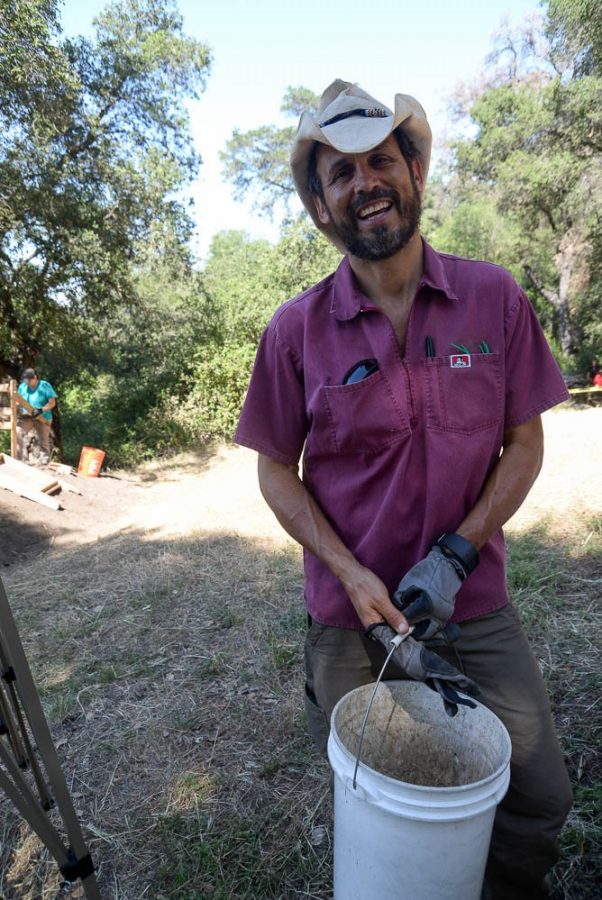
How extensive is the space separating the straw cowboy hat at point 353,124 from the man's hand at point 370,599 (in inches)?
40.7

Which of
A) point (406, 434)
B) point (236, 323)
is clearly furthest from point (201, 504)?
point (236, 323)

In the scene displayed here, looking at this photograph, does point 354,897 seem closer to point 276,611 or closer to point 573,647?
point 573,647

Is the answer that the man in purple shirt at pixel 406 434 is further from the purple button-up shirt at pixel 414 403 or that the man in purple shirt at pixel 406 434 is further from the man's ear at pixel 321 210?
the man's ear at pixel 321 210

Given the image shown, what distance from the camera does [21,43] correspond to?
888 cm

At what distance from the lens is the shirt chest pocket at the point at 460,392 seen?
5.77 ft

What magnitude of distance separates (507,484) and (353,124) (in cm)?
117

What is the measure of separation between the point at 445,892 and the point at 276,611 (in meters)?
2.97

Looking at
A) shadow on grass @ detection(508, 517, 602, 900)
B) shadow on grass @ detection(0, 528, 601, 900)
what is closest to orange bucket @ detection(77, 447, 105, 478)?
shadow on grass @ detection(0, 528, 601, 900)

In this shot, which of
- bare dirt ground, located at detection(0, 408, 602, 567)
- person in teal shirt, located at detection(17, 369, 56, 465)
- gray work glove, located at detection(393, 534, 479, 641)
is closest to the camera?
gray work glove, located at detection(393, 534, 479, 641)

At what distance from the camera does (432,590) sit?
162 cm

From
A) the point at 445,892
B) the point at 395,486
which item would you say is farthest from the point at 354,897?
the point at 395,486

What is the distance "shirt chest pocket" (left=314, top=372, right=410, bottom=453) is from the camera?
1772 millimetres

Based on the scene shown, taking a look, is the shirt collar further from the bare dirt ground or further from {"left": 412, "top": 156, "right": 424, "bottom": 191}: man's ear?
the bare dirt ground

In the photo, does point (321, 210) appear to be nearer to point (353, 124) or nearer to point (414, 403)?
point (353, 124)
